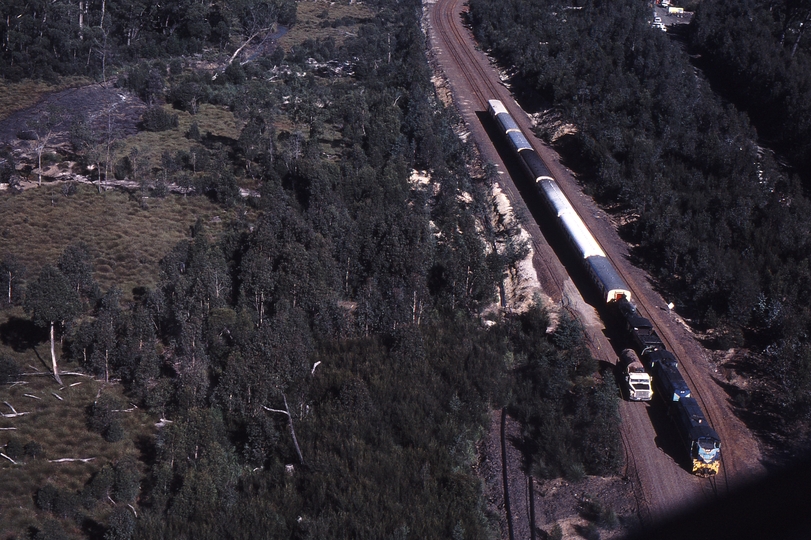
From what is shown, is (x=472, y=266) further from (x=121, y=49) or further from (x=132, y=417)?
(x=121, y=49)

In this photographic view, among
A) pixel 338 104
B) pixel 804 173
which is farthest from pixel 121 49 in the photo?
pixel 804 173

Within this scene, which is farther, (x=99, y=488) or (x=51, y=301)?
(x=51, y=301)

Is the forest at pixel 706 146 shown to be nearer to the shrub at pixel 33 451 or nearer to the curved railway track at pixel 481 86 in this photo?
the curved railway track at pixel 481 86

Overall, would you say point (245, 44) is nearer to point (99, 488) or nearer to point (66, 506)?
A: point (99, 488)

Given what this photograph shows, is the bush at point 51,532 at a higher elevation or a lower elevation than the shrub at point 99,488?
higher

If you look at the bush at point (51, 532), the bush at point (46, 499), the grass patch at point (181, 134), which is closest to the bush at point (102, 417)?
the bush at point (46, 499)

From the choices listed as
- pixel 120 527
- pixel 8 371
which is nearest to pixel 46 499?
pixel 120 527
